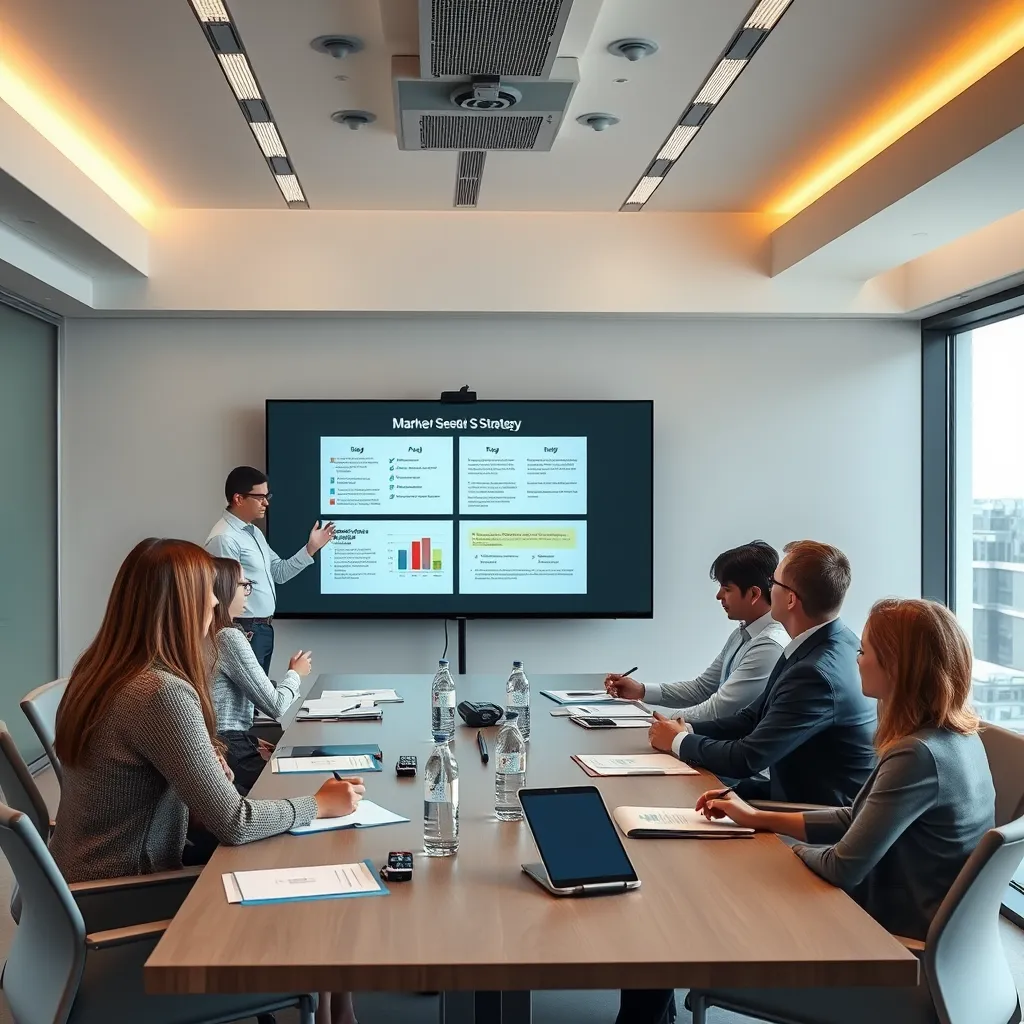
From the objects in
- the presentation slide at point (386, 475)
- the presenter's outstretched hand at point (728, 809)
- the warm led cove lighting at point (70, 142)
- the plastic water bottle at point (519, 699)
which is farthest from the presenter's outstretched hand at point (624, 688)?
the warm led cove lighting at point (70, 142)

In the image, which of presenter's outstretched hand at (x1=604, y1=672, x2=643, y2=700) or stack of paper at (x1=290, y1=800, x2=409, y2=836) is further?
presenter's outstretched hand at (x1=604, y1=672, x2=643, y2=700)

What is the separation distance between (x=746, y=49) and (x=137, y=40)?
7.39ft

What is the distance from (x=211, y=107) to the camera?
14.8ft

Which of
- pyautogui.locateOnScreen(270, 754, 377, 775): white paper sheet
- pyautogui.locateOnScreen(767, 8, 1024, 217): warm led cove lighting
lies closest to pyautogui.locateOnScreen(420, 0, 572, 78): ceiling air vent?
pyautogui.locateOnScreen(767, 8, 1024, 217): warm led cove lighting

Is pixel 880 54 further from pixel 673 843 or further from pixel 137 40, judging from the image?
pixel 673 843

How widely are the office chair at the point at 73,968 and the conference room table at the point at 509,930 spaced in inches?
Result: 9.1

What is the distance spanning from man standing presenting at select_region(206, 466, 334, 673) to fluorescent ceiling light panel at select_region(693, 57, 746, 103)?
9.67 ft

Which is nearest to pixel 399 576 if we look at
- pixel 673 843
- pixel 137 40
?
pixel 137 40

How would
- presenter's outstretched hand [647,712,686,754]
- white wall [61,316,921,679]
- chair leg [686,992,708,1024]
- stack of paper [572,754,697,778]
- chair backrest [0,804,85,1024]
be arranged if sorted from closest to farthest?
chair backrest [0,804,85,1024], chair leg [686,992,708,1024], stack of paper [572,754,697,778], presenter's outstretched hand [647,712,686,754], white wall [61,316,921,679]

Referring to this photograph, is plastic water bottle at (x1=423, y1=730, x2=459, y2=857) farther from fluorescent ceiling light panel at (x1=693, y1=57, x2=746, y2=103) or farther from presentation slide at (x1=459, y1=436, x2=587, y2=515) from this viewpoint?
presentation slide at (x1=459, y1=436, x2=587, y2=515)

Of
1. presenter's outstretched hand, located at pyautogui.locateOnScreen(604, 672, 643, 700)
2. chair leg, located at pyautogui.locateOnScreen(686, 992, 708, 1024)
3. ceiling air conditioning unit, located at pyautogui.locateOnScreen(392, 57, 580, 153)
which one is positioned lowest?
chair leg, located at pyautogui.locateOnScreen(686, 992, 708, 1024)

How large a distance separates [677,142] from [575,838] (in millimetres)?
3870

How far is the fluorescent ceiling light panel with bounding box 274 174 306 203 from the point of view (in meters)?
5.46

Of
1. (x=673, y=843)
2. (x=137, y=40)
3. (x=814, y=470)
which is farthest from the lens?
(x=814, y=470)
